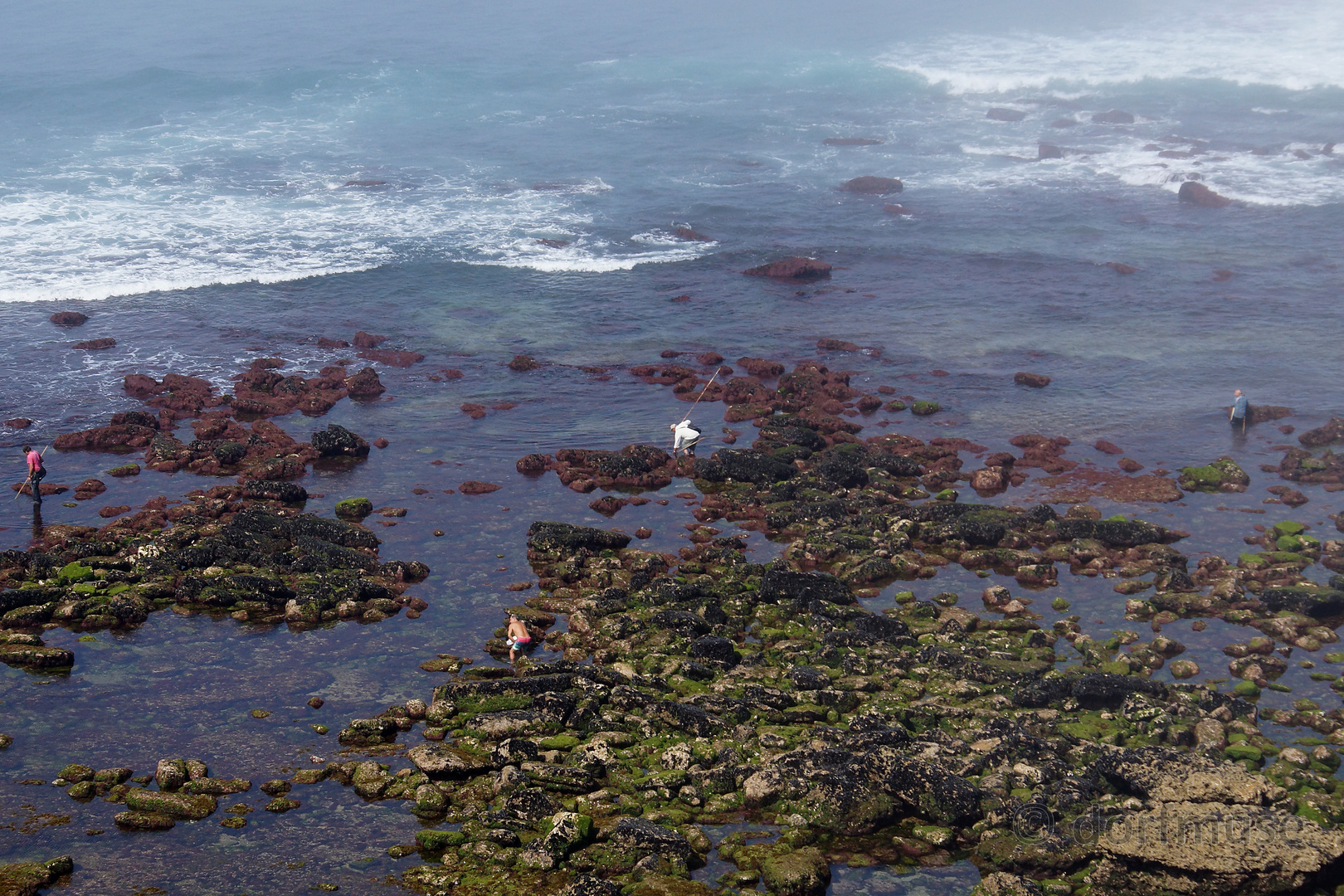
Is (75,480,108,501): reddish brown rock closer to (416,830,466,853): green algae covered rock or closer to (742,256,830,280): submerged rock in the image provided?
(416,830,466,853): green algae covered rock

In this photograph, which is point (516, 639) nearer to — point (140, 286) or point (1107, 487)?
point (1107, 487)

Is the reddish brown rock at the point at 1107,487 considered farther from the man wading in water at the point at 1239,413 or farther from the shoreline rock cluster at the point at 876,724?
the man wading in water at the point at 1239,413

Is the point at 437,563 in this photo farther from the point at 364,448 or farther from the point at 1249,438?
the point at 1249,438

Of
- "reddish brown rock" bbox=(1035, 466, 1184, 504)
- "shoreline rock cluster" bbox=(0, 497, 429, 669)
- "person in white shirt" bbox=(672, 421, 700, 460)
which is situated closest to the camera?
"shoreline rock cluster" bbox=(0, 497, 429, 669)

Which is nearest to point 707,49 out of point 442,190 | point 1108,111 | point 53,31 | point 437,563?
point 1108,111

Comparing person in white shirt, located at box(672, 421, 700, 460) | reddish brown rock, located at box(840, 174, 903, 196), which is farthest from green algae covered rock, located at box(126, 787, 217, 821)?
reddish brown rock, located at box(840, 174, 903, 196)

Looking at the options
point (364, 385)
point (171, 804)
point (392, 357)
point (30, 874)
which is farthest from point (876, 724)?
point (392, 357)
